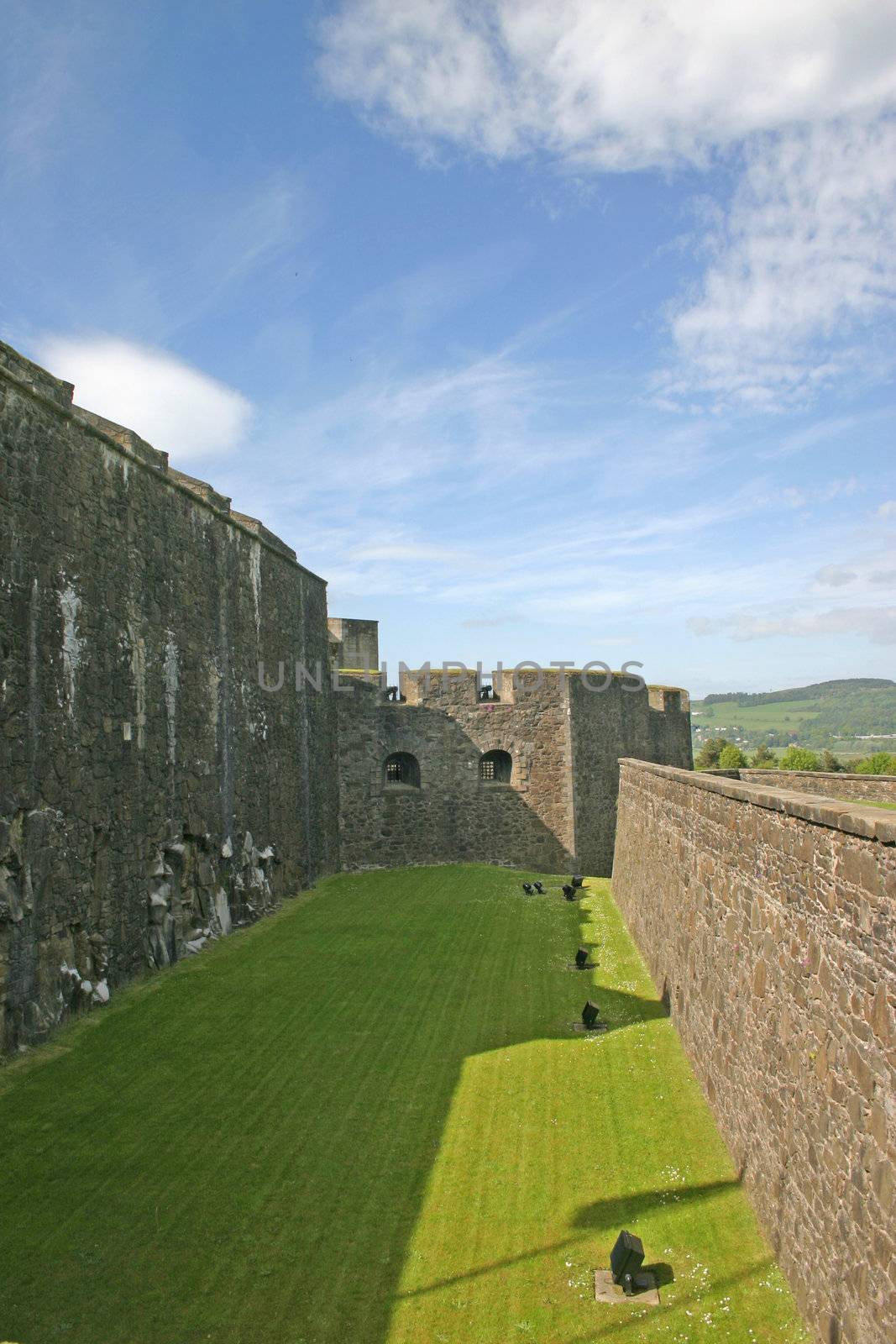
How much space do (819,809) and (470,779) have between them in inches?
656

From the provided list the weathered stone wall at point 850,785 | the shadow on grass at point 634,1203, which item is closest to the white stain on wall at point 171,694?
the shadow on grass at point 634,1203

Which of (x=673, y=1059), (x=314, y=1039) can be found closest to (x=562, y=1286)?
(x=673, y=1059)

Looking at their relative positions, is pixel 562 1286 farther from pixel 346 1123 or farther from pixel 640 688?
pixel 640 688

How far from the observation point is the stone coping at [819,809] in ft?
14.0

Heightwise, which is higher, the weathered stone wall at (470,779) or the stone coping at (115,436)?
the stone coping at (115,436)

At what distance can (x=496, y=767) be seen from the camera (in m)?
22.2

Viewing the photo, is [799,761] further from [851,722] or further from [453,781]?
[851,722]

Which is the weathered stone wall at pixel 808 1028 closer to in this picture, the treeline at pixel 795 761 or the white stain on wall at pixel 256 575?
the white stain on wall at pixel 256 575

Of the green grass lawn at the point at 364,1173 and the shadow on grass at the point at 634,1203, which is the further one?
the shadow on grass at the point at 634,1203

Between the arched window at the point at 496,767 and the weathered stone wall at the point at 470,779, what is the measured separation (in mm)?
240

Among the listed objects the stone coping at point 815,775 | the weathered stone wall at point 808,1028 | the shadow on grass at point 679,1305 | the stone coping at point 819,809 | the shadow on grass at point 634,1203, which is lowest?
the shadow on grass at point 679,1305

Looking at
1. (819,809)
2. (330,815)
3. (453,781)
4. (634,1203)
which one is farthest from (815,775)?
(819,809)

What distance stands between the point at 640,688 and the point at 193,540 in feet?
46.2

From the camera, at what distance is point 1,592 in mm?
8422
